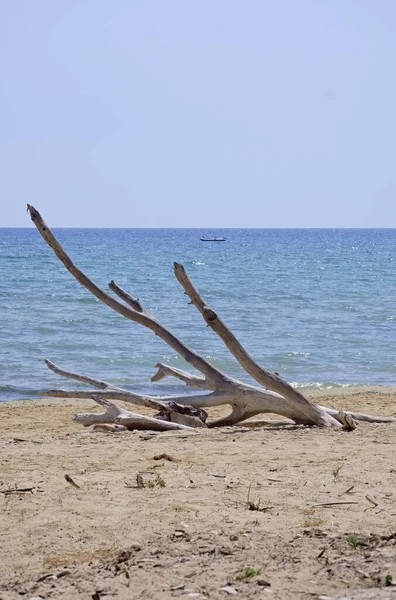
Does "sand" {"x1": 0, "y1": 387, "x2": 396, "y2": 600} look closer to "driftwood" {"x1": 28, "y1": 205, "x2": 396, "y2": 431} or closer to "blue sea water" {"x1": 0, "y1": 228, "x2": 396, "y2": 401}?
"driftwood" {"x1": 28, "y1": 205, "x2": 396, "y2": 431}

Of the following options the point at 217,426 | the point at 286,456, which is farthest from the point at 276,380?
the point at 286,456

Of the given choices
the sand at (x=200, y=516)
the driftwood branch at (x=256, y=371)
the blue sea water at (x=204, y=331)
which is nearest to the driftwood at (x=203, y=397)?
the driftwood branch at (x=256, y=371)

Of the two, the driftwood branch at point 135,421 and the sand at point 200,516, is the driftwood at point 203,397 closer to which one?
the driftwood branch at point 135,421

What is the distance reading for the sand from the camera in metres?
4.29

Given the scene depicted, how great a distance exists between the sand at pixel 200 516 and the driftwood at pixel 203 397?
1.55ft

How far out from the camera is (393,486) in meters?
6.09

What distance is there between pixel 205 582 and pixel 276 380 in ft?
14.7

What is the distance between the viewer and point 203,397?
8.82 meters

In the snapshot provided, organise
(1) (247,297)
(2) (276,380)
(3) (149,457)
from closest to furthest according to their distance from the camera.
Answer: (3) (149,457) < (2) (276,380) < (1) (247,297)

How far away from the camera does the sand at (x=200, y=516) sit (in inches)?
169

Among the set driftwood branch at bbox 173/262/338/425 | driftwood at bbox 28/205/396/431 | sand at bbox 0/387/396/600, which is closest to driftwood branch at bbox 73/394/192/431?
driftwood at bbox 28/205/396/431

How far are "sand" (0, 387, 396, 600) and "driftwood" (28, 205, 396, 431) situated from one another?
1.55 feet

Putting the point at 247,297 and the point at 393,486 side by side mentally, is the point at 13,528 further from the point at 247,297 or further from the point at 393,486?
the point at 247,297

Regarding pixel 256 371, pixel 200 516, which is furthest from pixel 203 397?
pixel 200 516
